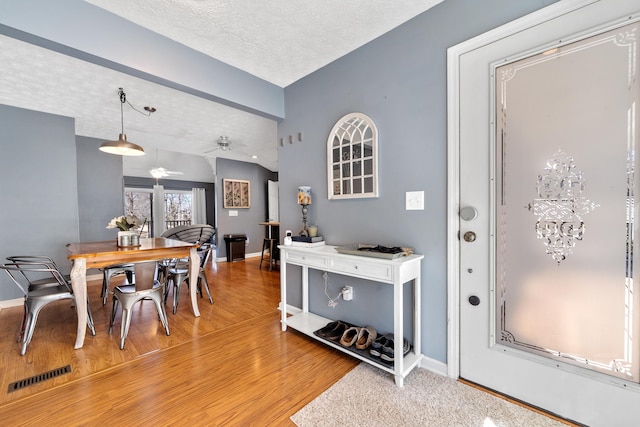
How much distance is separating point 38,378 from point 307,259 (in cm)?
207

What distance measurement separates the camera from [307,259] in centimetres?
228

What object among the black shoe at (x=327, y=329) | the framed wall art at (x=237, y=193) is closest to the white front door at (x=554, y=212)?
the black shoe at (x=327, y=329)

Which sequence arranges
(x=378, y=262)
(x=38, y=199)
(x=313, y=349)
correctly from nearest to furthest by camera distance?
(x=378, y=262)
(x=313, y=349)
(x=38, y=199)

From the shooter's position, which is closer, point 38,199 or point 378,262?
point 378,262

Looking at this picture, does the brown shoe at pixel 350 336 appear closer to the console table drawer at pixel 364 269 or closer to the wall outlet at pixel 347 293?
the wall outlet at pixel 347 293

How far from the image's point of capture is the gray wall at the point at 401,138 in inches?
69.5

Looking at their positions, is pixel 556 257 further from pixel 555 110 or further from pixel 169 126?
pixel 169 126

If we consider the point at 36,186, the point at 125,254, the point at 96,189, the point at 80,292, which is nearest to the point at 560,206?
the point at 125,254

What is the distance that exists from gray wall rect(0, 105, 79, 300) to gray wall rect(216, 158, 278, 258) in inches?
109

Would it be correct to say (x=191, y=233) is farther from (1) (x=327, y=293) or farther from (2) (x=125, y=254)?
(1) (x=327, y=293)

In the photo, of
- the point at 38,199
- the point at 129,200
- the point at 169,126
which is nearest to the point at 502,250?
the point at 169,126

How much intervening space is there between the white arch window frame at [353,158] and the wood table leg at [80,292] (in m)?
2.25

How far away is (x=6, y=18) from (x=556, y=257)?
339 centimetres

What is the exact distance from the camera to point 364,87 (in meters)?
2.19
